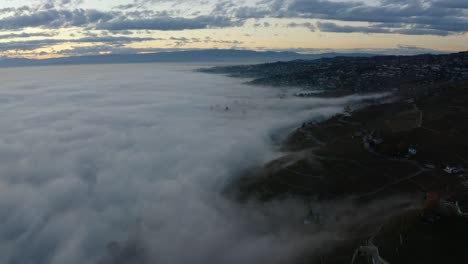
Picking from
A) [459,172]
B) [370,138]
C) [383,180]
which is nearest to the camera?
[459,172]

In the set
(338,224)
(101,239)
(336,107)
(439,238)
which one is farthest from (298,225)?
(336,107)

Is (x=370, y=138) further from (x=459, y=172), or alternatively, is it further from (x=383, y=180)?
(x=459, y=172)

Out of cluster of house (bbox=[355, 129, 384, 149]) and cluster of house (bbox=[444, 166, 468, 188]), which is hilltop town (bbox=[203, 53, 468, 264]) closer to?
cluster of house (bbox=[444, 166, 468, 188])

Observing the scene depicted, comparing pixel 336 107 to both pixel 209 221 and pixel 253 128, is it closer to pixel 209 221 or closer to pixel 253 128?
pixel 253 128

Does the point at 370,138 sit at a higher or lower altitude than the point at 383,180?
higher

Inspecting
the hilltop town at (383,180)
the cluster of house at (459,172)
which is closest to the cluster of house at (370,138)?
the hilltop town at (383,180)

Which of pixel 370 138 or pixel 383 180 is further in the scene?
pixel 370 138

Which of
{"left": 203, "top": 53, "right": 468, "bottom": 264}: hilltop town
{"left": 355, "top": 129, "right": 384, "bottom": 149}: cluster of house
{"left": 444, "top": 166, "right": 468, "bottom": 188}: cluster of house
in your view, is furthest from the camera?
{"left": 355, "top": 129, "right": 384, "bottom": 149}: cluster of house

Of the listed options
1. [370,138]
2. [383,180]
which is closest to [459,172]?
[383,180]

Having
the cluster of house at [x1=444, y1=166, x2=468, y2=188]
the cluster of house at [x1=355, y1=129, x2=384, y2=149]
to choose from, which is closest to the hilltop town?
the cluster of house at [x1=444, y1=166, x2=468, y2=188]

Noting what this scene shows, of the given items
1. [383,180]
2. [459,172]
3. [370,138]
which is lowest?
[383,180]

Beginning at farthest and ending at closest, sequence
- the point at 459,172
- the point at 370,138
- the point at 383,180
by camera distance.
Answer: the point at 370,138
the point at 383,180
the point at 459,172
